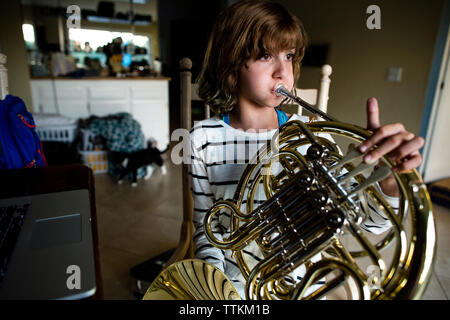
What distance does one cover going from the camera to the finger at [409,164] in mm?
366

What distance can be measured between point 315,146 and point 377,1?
526 mm

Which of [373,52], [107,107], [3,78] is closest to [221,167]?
[3,78]

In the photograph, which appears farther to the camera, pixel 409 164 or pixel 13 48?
pixel 13 48

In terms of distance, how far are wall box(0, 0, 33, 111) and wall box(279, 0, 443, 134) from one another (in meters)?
0.74

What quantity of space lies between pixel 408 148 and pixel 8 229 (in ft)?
2.11

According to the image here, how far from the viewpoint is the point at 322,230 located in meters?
0.42

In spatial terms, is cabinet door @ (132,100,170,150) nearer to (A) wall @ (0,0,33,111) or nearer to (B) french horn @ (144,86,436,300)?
(A) wall @ (0,0,33,111)

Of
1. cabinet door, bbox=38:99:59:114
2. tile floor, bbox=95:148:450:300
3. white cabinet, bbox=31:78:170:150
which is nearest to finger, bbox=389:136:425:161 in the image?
tile floor, bbox=95:148:450:300

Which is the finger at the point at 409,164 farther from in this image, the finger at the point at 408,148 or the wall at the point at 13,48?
the wall at the point at 13,48

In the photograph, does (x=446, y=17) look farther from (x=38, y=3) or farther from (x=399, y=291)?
(x=38, y=3)

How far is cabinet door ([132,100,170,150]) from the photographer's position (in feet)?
9.78

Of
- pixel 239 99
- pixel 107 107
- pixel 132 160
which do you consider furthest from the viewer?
pixel 107 107

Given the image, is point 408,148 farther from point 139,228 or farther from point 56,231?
point 139,228
